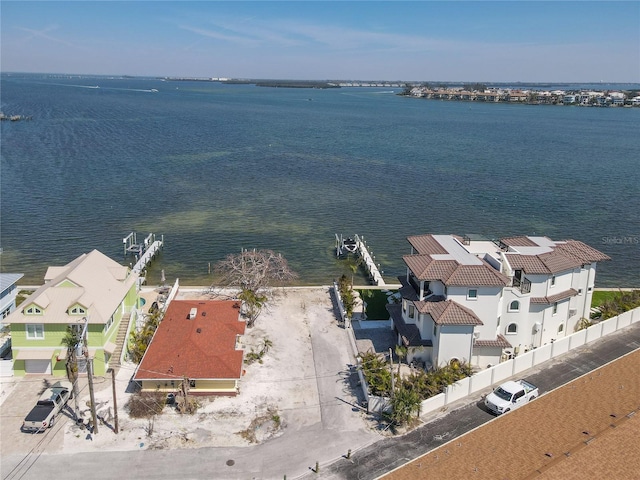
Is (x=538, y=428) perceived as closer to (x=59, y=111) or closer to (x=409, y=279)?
(x=409, y=279)

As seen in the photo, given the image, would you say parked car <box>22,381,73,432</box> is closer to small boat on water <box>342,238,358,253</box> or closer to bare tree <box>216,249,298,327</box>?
bare tree <box>216,249,298,327</box>

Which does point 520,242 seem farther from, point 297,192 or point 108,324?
point 297,192

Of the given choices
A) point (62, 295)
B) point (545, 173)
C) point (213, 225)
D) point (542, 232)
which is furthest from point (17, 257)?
point (545, 173)

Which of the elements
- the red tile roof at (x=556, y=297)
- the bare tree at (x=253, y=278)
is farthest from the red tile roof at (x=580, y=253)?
the bare tree at (x=253, y=278)

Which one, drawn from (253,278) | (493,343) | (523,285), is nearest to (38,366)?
(253,278)

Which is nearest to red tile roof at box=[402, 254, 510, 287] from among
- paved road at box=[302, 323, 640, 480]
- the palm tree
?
paved road at box=[302, 323, 640, 480]
